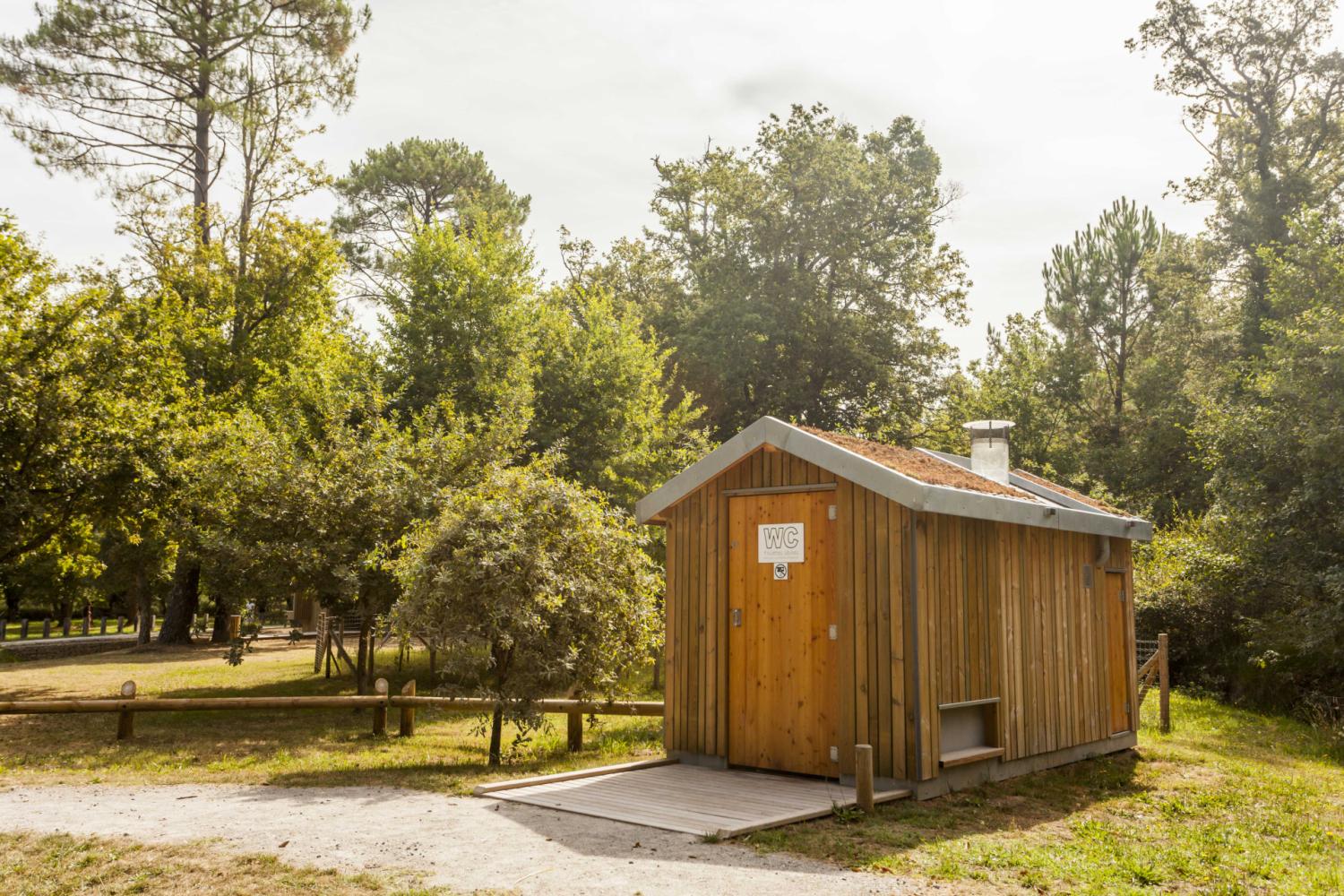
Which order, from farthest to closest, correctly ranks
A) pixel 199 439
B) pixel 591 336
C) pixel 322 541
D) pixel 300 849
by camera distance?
pixel 591 336
pixel 199 439
pixel 322 541
pixel 300 849

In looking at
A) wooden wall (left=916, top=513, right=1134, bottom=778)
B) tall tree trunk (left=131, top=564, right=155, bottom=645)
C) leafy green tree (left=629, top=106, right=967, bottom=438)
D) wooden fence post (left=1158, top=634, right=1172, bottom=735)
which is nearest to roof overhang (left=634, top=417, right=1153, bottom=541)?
wooden wall (left=916, top=513, right=1134, bottom=778)

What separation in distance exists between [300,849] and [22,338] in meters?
12.7

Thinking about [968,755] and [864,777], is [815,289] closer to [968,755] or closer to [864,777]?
[968,755]

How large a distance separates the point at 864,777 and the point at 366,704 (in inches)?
268

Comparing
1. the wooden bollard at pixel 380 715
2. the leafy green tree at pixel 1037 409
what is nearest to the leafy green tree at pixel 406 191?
the leafy green tree at pixel 1037 409

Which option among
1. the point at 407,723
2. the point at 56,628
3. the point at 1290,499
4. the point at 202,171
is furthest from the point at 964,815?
the point at 56,628

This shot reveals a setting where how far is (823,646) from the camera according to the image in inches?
348

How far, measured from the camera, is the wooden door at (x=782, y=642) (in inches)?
348

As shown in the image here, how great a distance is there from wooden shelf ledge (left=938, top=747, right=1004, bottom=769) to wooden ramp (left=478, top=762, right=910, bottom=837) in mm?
529

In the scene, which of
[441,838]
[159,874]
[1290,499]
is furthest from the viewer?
[1290,499]

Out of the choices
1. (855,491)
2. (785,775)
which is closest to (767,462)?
(855,491)

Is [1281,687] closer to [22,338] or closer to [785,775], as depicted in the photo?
[785,775]

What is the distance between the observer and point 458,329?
19.8 metres

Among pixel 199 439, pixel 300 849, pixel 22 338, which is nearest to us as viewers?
pixel 300 849
